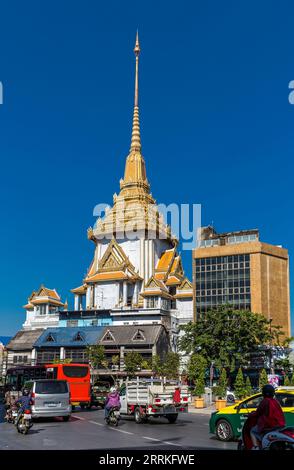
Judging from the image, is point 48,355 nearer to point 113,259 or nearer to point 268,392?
point 113,259

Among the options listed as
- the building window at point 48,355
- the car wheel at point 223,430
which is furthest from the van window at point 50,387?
the building window at point 48,355

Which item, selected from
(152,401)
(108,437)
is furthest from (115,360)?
(108,437)

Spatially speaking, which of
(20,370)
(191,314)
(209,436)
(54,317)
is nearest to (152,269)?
(191,314)

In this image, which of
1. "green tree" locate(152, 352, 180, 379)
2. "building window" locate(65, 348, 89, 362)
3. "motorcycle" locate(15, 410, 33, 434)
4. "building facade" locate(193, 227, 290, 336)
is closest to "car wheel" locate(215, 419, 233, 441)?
"motorcycle" locate(15, 410, 33, 434)

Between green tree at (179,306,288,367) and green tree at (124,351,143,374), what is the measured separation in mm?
5971

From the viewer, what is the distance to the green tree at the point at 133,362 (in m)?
55.4

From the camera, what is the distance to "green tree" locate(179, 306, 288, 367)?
170 feet

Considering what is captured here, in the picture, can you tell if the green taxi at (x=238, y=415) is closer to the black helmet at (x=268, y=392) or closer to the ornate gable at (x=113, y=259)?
the black helmet at (x=268, y=392)

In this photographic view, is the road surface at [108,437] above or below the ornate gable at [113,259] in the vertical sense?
below

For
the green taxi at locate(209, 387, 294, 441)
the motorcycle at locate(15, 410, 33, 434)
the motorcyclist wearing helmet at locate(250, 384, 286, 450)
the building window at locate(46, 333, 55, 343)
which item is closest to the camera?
the motorcyclist wearing helmet at locate(250, 384, 286, 450)

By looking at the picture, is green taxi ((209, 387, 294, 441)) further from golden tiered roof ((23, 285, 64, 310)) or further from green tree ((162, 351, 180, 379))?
golden tiered roof ((23, 285, 64, 310))

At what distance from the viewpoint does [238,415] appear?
1559cm

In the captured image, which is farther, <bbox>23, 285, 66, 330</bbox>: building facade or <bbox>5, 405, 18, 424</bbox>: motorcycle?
<bbox>23, 285, 66, 330</bbox>: building facade

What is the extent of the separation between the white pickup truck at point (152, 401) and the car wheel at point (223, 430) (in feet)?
20.1
